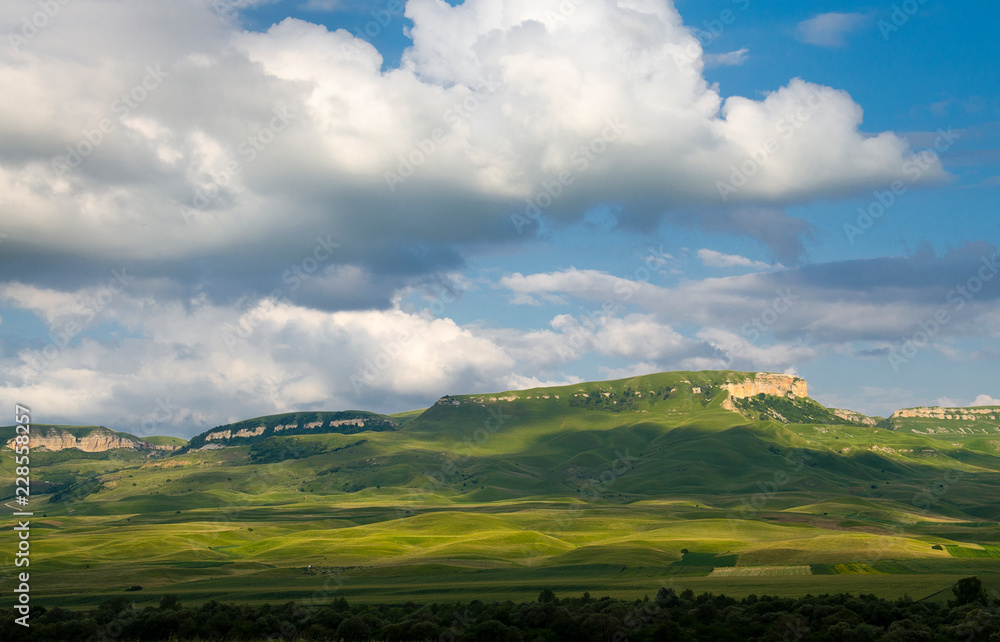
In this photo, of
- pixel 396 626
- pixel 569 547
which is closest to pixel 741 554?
pixel 569 547

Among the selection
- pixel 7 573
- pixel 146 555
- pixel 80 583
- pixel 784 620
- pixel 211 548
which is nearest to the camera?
pixel 784 620

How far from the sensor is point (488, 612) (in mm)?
64125

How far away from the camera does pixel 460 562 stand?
433ft

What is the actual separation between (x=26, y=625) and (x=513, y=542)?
11635cm

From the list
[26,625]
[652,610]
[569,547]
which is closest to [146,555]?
[569,547]

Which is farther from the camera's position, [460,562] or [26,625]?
[460,562]

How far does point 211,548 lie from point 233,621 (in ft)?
413

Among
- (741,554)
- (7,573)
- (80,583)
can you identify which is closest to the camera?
(80,583)

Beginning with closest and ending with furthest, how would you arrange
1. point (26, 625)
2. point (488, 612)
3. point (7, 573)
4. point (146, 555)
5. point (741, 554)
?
1. point (26, 625)
2. point (488, 612)
3. point (7, 573)
4. point (741, 554)
5. point (146, 555)

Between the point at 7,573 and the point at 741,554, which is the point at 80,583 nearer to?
the point at 7,573

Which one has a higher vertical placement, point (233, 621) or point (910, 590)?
point (233, 621)

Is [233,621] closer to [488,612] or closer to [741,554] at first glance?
[488,612]

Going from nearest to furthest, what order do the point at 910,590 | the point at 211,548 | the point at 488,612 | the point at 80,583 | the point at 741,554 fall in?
the point at 488,612 < the point at 910,590 < the point at 80,583 < the point at 741,554 < the point at 211,548

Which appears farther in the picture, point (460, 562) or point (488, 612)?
point (460, 562)
